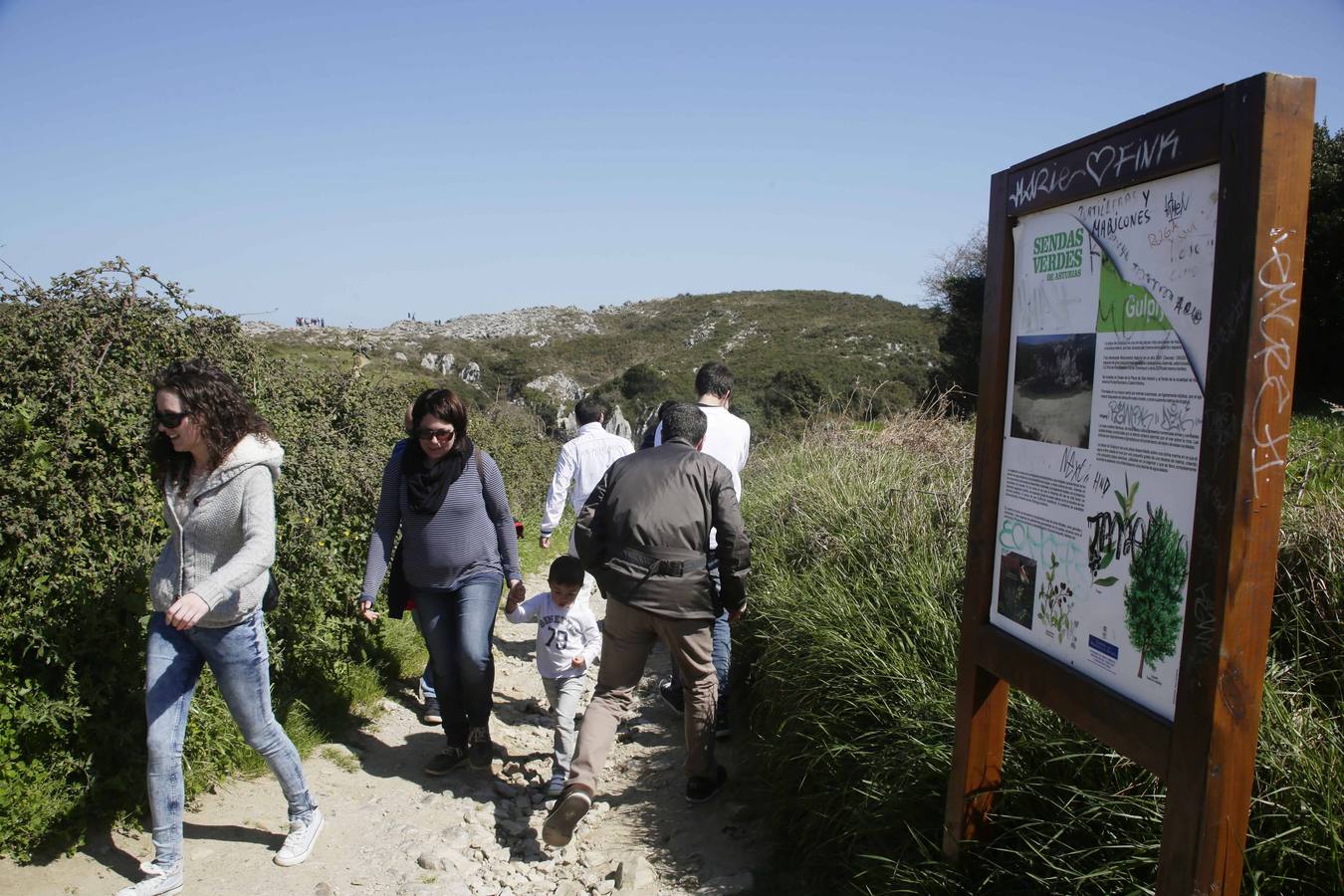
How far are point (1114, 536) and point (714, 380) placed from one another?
3.26 metres

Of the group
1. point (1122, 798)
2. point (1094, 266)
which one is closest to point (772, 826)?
point (1122, 798)

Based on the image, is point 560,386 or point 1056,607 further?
point 560,386

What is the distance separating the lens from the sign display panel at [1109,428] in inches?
78.4

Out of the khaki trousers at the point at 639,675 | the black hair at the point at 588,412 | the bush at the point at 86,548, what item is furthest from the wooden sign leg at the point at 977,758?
the black hair at the point at 588,412

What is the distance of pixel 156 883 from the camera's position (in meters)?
3.32

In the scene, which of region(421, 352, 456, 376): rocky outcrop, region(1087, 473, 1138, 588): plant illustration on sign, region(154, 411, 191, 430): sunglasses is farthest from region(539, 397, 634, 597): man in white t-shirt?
region(421, 352, 456, 376): rocky outcrop

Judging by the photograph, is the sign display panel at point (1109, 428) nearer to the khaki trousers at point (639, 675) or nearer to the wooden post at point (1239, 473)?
the wooden post at point (1239, 473)

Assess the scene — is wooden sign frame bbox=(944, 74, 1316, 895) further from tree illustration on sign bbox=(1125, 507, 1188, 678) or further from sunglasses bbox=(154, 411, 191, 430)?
sunglasses bbox=(154, 411, 191, 430)

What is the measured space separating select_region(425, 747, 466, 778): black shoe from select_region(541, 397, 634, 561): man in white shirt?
1539 mm

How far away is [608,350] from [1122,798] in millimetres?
51933

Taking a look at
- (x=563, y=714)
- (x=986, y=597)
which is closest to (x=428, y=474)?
(x=563, y=714)

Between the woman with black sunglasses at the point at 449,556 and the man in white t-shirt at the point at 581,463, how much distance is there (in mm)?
1244

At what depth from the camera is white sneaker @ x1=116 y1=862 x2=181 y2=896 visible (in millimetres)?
3276

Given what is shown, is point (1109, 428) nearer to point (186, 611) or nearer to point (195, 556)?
point (186, 611)
